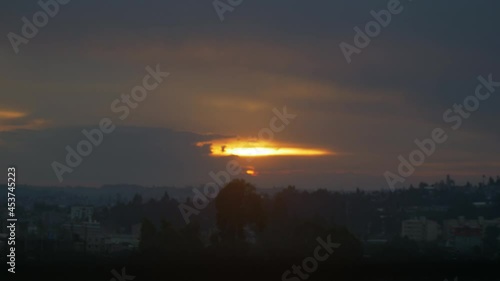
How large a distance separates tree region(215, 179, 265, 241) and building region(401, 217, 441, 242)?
12.1 feet

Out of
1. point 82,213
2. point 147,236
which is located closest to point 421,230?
point 147,236

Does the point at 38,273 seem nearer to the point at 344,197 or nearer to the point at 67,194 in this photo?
Result: the point at 67,194

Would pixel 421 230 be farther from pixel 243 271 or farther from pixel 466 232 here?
pixel 243 271

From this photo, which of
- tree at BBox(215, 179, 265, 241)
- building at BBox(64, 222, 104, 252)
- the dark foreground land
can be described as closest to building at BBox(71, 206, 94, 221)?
building at BBox(64, 222, 104, 252)


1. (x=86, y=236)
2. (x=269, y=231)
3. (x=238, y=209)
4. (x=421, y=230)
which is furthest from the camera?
(x=421, y=230)

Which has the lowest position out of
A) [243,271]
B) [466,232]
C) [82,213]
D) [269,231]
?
[243,271]

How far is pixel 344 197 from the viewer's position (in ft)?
76.4

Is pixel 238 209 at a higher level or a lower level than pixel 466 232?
higher

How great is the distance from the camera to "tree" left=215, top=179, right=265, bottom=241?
18663mm

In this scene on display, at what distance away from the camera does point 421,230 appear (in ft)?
68.0

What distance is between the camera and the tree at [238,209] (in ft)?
61.2

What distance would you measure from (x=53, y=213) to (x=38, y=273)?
4.85 metres

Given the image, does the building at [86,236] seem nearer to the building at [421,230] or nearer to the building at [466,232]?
the building at [421,230]

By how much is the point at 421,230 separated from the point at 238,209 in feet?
15.4
